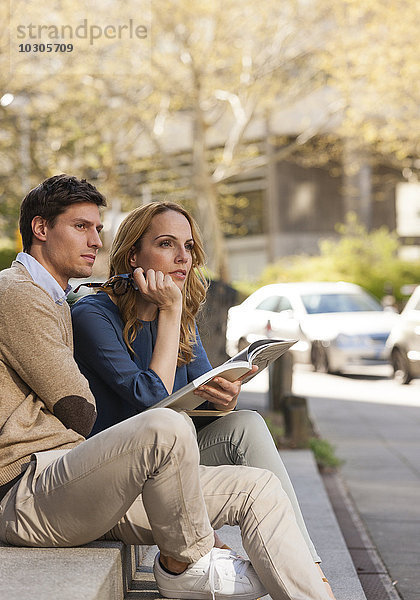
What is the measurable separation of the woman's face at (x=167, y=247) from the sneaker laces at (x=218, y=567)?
1.13m

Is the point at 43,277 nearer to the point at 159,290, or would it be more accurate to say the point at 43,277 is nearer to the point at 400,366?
the point at 159,290

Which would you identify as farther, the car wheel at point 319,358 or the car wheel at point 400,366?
the car wheel at point 319,358

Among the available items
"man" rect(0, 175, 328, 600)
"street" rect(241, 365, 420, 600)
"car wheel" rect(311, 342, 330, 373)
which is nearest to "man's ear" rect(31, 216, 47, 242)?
"man" rect(0, 175, 328, 600)

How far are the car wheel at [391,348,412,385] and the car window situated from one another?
4100 millimetres

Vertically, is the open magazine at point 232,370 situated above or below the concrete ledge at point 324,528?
above

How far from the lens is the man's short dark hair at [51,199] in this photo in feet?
11.0

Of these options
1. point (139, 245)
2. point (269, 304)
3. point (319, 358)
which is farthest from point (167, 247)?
point (269, 304)

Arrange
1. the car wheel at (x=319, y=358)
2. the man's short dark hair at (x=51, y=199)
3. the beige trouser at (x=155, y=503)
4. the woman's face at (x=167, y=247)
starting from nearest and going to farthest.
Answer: the beige trouser at (x=155, y=503), the man's short dark hair at (x=51, y=199), the woman's face at (x=167, y=247), the car wheel at (x=319, y=358)

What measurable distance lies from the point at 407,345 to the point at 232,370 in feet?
40.9

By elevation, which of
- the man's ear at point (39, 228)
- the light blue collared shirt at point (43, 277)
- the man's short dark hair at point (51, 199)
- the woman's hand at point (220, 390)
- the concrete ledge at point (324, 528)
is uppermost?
the man's short dark hair at point (51, 199)

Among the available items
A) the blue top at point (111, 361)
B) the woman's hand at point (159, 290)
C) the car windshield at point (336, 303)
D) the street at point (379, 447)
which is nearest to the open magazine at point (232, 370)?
the blue top at point (111, 361)

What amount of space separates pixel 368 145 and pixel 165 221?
30916mm

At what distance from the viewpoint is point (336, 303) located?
19.3 metres

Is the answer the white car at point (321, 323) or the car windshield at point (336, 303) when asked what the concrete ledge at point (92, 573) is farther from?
the car windshield at point (336, 303)
